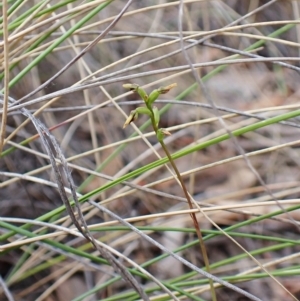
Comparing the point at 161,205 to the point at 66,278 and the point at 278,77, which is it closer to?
the point at 66,278

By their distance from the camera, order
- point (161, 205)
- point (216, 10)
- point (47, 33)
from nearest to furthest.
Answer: point (47, 33)
point (161, 205)
point (216, 10)

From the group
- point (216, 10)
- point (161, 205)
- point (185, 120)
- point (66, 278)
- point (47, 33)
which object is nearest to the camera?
point (47, 33)

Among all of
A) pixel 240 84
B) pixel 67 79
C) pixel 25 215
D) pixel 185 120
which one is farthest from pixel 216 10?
pixel 25 215

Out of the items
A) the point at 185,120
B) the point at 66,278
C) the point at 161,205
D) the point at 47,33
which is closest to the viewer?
the point at 47,33

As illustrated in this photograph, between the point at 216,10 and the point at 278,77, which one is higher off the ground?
the point at 216,10

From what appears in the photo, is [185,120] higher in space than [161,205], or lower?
higher

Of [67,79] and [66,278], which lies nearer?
[66,278]

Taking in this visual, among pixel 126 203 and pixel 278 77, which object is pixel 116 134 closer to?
pixel 126 203

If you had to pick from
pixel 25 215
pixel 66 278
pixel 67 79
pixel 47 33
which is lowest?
pixel 66 278

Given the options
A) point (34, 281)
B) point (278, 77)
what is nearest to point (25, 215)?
point (34, 281)
